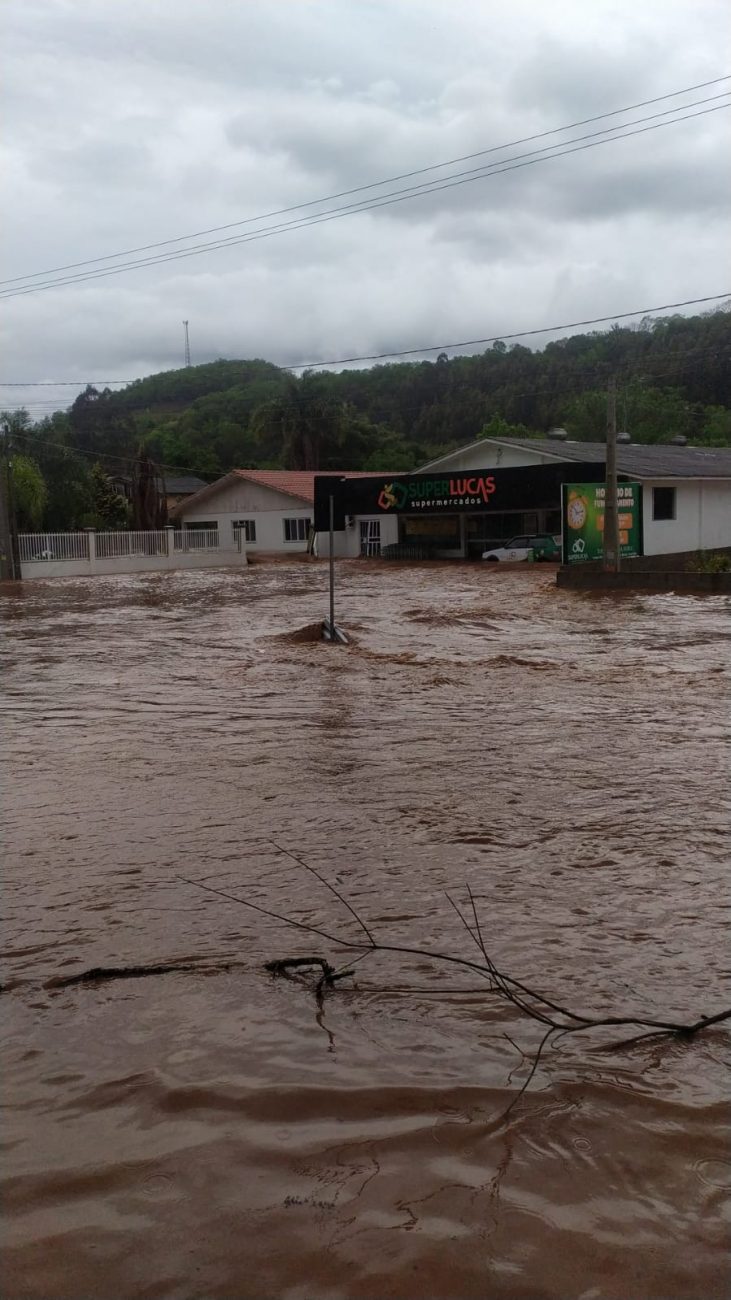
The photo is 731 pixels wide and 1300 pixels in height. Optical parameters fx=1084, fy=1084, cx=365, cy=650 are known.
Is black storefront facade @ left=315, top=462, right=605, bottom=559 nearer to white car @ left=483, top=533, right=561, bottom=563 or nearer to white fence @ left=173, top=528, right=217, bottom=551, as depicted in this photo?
white car @ left=483, top=533, right=561, bottom=563

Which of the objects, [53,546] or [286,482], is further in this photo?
[286,482]

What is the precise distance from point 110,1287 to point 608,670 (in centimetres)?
1126

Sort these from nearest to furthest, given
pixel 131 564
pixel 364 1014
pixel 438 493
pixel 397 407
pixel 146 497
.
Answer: pixel 364 1014
pixel 438 493
pixel 131 564
pixel 146 497
pixel 397 407

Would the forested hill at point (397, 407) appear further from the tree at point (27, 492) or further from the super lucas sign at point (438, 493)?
the super lucas sign at point (438, 493)

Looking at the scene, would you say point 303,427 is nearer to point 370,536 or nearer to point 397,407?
point 397,407

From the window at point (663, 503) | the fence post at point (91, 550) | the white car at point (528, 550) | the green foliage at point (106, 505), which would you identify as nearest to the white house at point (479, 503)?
the window at point (663, 503)

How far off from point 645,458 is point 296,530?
16.2 m

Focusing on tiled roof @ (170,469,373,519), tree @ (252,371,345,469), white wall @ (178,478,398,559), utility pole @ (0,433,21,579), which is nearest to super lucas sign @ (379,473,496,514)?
white wall @ (178,478,398,559)

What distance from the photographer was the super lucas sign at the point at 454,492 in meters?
36.6

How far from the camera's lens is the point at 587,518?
1270 inches

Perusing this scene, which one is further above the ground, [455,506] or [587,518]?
[455,506]

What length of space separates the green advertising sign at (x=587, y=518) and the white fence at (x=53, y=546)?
58.0 ft

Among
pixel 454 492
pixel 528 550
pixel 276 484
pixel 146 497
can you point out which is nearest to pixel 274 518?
pixel 276 484

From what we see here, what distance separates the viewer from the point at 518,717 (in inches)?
396
